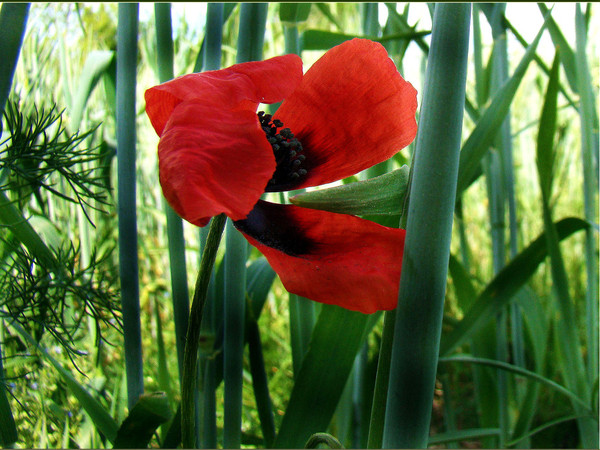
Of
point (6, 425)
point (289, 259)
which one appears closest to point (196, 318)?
point (289, 259)

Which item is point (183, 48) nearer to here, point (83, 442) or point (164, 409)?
point (83, 442)

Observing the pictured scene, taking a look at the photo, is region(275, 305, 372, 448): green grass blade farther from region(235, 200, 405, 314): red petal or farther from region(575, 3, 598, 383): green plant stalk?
region(575, 3, 598, 383): green plant stalk

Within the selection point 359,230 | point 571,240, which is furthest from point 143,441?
point 571,240

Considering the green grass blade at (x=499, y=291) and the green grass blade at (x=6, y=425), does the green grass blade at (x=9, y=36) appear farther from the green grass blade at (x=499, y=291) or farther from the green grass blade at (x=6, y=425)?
the green grass blade at (x=499, y=291)

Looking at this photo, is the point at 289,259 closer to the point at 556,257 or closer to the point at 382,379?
the point at 382,379

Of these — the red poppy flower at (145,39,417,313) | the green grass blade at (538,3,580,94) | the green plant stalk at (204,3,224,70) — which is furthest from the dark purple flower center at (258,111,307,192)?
the green grass blade at (538,3,580,94)

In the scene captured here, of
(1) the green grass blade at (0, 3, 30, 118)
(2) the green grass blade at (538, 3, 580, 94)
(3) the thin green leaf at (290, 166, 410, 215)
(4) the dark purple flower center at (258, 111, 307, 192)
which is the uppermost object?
(2) the green grass blade at (538, 3, 580, 94)

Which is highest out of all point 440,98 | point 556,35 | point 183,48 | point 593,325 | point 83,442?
point 183,48
